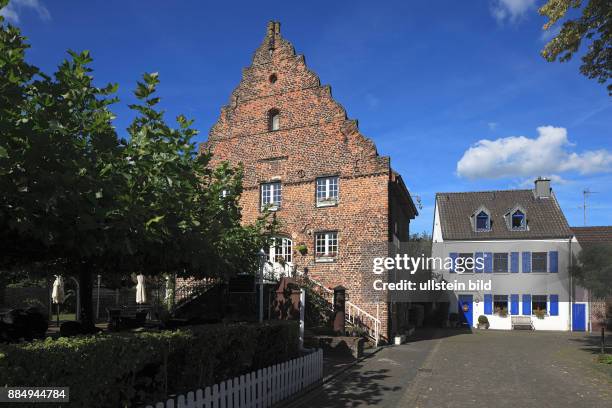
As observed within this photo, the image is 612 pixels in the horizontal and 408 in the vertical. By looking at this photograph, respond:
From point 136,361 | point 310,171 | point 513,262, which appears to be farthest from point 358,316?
point 513,262

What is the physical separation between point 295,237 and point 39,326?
1087cm

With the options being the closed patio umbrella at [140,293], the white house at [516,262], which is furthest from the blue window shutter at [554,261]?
the closed patio umbrella at [140,293]

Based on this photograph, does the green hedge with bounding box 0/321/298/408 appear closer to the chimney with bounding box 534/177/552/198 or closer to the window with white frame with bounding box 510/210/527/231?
the window with white frame with bounding box 510/210/527/231

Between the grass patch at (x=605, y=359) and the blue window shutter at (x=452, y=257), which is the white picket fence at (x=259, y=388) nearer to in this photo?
the grass patch at (x=605, y=359)

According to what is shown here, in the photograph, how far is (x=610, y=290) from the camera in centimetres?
2278

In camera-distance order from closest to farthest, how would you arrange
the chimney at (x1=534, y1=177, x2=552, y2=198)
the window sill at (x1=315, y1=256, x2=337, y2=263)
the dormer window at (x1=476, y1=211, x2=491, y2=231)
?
1. the window sill at (x1=315, y1=256, x2=337, y2=263)
2. the dormer window at (x1=476, y1=211, x2=491, y2=231)
3. the chimney at (x1=534, y1=177, x2=552, y2=198)

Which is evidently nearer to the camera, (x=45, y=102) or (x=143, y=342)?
(x=45, y=102)

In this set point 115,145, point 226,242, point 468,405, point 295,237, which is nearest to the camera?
point 115,145

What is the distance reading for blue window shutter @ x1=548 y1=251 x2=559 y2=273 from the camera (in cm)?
3259

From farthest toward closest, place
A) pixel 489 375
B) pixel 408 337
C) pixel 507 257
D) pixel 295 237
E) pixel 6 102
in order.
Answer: pixel 507 257 → pixel 408 337 → pixel 295 237 → pixel 489 375 → pixel 6 102

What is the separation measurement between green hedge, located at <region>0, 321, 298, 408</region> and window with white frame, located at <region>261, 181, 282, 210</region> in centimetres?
1268

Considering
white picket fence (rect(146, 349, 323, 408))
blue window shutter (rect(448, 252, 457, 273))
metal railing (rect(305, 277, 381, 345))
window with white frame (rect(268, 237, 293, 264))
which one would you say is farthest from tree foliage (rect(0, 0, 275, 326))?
blue window shutter (rect(448, 252, 457, 273))

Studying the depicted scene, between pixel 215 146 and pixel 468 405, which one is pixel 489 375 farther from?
pixel 215 146

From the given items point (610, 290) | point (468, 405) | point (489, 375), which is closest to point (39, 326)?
point (468, 405)
